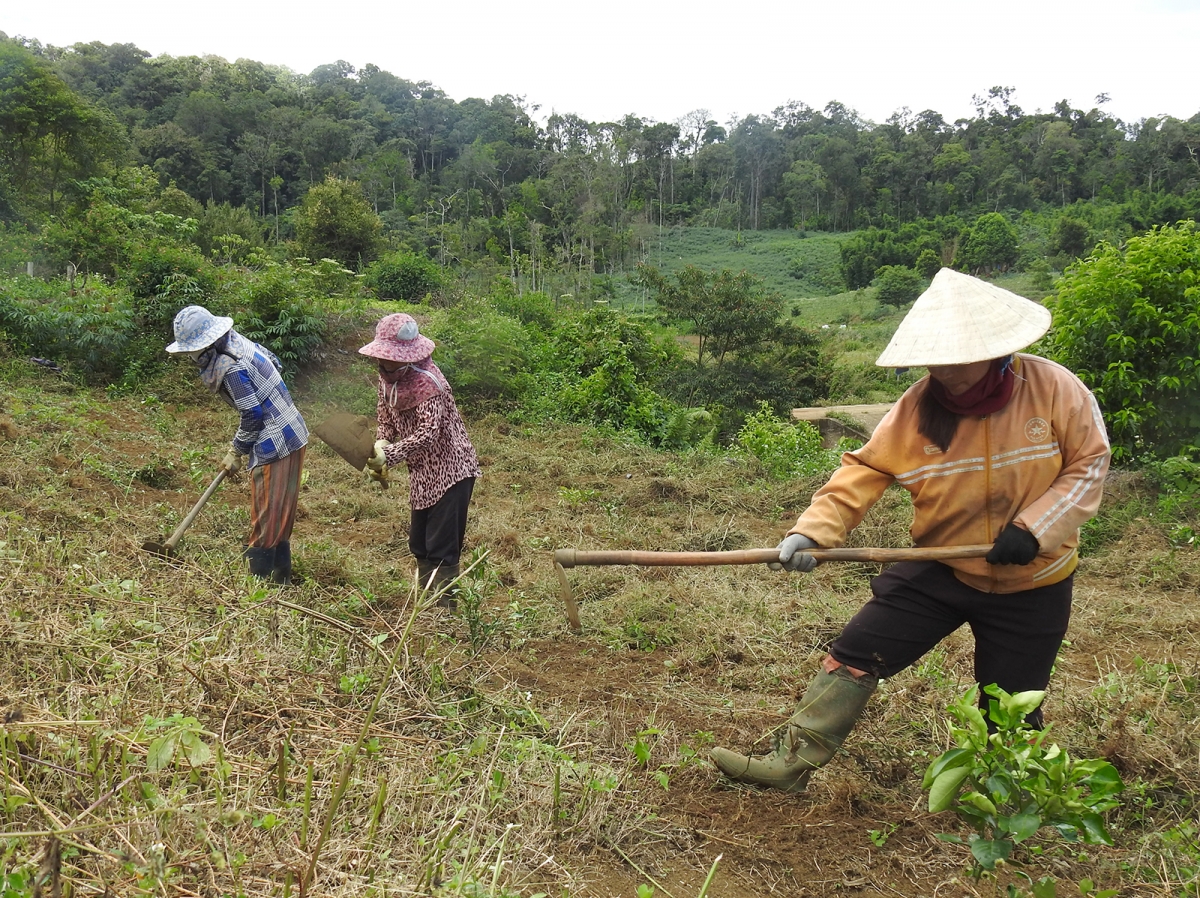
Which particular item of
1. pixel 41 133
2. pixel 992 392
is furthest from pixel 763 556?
pixel 41 133

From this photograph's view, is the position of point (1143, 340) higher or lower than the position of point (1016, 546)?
higher

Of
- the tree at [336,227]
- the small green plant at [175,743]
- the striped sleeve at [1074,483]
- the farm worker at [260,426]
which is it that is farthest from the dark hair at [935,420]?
the tree at [336,227]

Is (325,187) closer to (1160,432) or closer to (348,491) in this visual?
(348,491)

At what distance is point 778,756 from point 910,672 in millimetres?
1038

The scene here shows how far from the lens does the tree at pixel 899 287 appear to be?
104 feet

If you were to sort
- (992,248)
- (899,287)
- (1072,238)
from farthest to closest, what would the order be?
(992,248)
(1072,238)
(899,287)

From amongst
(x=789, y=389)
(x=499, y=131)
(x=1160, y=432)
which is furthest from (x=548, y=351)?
(x=499, y=131)

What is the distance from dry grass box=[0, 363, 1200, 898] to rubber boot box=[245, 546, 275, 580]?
0.27 metres

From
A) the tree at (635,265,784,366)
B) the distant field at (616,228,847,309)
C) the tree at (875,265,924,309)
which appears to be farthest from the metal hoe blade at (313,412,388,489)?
the distant field at (616,228,847,309)

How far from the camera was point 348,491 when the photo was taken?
7172mm

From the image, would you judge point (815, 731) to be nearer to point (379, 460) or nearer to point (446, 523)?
point (446, 523)

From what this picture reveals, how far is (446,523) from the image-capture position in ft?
13.3

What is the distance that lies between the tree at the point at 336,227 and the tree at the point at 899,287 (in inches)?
764

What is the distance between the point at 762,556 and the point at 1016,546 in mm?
709
